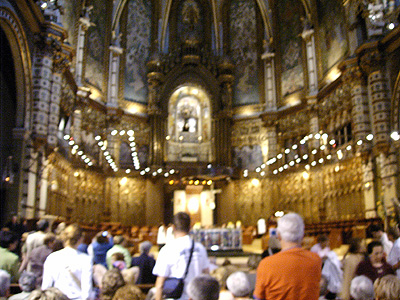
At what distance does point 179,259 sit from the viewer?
14.5 ft

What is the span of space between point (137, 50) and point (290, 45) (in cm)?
1113

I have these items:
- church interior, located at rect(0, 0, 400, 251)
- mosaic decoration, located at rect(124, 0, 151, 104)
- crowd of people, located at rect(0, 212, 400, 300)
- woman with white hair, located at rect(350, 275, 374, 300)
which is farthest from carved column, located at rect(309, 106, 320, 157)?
woman with white hair, located at rect(350, 275, 374, 300)

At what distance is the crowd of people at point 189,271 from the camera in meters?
3.33

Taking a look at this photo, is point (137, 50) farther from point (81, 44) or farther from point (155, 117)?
point (81, 44)

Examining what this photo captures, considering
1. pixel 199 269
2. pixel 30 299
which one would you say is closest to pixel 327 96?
pixel 199 269

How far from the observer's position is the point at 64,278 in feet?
15.7

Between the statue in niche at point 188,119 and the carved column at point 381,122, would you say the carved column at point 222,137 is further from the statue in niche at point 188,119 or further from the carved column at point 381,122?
the carved column at point 381,122

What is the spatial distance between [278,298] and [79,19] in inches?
919

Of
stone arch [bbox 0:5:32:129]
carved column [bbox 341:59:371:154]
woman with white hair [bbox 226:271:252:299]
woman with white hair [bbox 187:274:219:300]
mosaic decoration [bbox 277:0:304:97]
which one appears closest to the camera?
woman with white hair [bbox 187:274:219:300]

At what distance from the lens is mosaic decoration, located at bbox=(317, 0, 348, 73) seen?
23.1 meters

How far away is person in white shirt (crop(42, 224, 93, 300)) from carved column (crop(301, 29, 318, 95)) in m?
22.9

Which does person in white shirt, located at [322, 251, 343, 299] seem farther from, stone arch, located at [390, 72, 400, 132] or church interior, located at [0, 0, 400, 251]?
stone arch, located at [390, 72, 400, 132]

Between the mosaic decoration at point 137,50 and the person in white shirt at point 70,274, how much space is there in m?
25.2

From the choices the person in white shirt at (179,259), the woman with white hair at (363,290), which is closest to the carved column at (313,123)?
the woman with white hair at (363,290)
